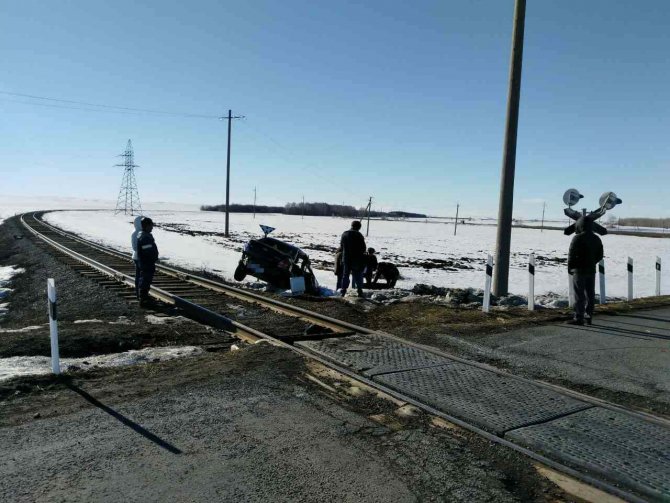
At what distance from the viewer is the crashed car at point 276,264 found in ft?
47.7

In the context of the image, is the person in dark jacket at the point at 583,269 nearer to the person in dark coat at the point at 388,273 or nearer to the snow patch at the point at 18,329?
the person in dark coat at the point at 388,273

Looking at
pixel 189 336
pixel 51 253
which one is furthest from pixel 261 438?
pixel 51 253

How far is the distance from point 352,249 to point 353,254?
13 cm

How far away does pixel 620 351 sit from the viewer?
7305 mm

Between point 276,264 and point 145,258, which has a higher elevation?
point 145,258

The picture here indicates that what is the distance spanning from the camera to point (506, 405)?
501 cm

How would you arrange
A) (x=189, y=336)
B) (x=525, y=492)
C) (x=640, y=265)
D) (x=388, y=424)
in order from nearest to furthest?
1. (x=525, y=492)
2. (x=388, y=424)
3. (x=189, y=336)
4. (x=640, y=265)

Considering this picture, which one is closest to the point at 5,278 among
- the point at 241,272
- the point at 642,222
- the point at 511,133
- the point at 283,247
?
the point at 241,272

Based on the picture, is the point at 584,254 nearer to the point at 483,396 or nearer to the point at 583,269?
the point at 583,269

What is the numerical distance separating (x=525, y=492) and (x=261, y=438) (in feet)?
6.47

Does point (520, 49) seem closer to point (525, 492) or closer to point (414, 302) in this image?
point (414, 302)

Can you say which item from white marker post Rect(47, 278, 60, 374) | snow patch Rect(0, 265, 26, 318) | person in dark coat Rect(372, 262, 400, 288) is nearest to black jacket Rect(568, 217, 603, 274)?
person in dark coat Rect(372, 262, 400, 288)

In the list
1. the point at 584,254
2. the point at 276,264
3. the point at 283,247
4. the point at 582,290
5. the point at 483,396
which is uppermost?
the point at 584,254

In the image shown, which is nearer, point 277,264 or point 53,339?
point 53,339
